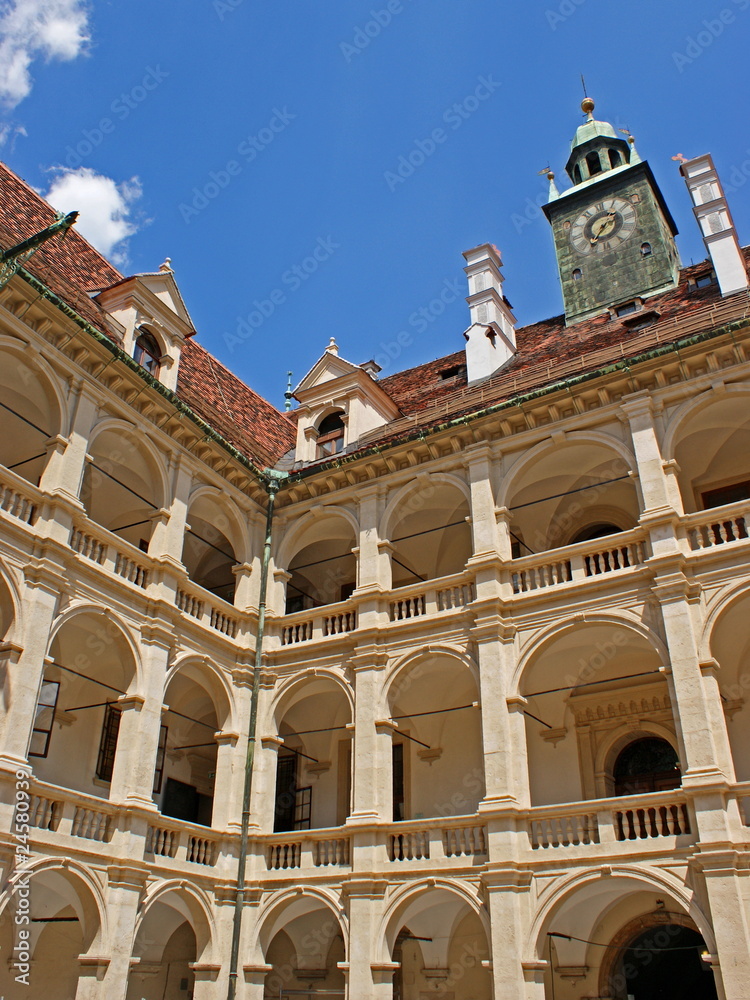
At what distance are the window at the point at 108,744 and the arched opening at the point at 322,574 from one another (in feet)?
15.4

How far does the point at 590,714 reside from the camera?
53.8 ft

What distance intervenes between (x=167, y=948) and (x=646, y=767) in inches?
380

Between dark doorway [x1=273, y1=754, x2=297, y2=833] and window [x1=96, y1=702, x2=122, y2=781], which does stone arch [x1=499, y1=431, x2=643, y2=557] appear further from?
window [x1=96, y1=702, x2=122, y2=781]

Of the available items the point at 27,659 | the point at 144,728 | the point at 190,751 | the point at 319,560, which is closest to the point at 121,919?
the point at 144,728

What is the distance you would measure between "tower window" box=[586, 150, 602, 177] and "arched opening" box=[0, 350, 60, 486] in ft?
57.9

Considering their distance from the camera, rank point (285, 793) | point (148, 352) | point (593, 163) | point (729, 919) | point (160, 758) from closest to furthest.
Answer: point (729, 919) → point (160, 758) → point (148, 352) → point (285, 793) → point (593, 163)

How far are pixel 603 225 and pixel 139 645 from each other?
53.9 feet

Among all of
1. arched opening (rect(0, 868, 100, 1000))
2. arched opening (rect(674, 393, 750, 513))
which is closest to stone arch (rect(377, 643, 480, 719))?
arched opening (rect(674, 393, 750, 513))

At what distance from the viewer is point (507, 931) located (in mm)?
13039

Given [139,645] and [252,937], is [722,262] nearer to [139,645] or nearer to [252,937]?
[139,645]

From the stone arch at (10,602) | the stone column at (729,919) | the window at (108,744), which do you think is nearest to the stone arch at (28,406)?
the stone arch at (10,602)

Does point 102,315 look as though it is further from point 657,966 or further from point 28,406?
point 657,966

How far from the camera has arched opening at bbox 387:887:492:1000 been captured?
14.4m

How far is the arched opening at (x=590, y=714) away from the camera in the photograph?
1586cm
